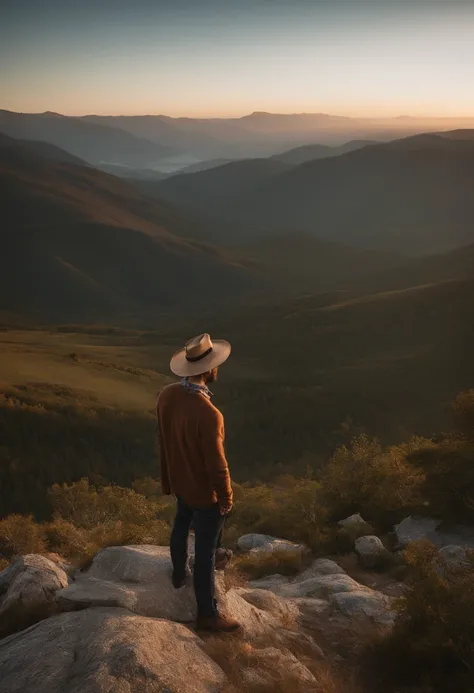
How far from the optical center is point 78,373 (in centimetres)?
6456

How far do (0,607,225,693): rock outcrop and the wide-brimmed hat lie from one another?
238 cm

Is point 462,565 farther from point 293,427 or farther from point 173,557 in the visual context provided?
point 293,427

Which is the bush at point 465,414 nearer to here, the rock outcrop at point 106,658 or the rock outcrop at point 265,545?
the rock outcrop at point 265,545

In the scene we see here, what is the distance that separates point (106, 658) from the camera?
4383 millimetres

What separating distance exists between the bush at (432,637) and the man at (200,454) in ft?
6.12

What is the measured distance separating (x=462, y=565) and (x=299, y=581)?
9.57 ft

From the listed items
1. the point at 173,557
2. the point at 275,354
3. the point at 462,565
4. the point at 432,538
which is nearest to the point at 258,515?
the point at 432,538

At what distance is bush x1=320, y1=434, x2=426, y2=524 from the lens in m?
11.7

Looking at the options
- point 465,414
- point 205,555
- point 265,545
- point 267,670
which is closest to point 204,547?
point 205,555

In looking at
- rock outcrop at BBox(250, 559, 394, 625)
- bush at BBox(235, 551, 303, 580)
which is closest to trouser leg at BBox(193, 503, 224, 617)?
rock outcrop at BBox(250, 559, 394, 625)

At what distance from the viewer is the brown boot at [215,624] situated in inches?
215

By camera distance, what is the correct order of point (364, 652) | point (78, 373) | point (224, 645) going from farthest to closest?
point (78, 373), point (364, 652), point (224, 645)

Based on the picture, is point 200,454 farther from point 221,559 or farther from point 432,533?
point 432,533

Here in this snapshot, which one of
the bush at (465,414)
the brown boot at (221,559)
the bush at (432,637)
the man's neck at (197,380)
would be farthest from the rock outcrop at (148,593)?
the bush at (465,414)
